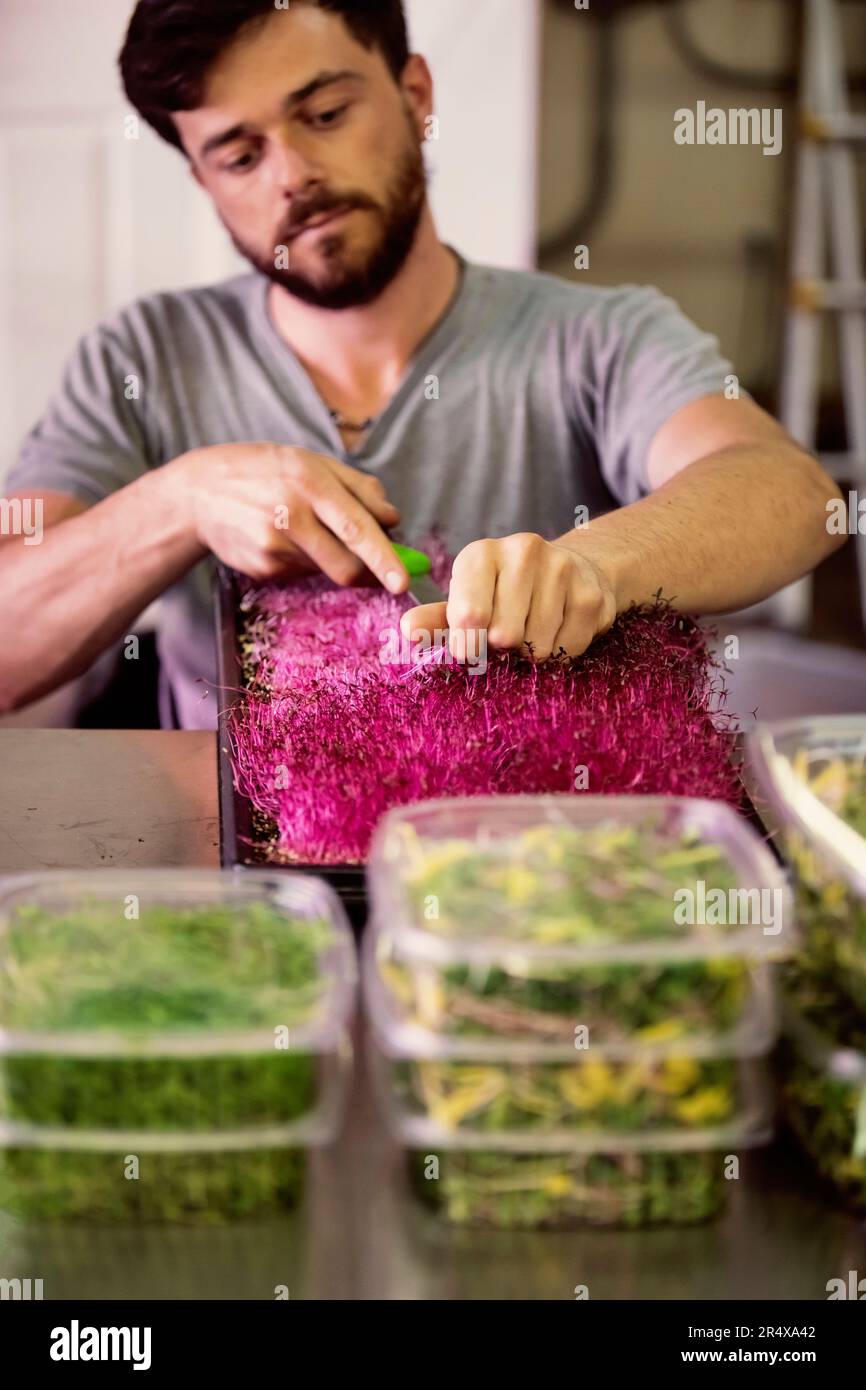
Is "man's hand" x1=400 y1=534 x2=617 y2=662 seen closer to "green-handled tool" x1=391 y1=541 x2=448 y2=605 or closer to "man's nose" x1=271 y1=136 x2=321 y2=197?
"green-handled tool" x1=391 y1=541 x2=448 y2=605

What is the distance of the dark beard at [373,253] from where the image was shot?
7.06ft

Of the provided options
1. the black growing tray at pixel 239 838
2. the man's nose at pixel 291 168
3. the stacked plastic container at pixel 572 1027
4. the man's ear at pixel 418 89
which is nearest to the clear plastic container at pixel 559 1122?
the stacked plastic container at pixel 572 1027

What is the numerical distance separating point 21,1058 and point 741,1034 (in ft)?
1.04

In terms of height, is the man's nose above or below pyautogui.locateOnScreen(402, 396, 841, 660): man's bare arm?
above

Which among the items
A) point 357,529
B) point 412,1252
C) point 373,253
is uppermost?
point 373,253

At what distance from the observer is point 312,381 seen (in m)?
2.22

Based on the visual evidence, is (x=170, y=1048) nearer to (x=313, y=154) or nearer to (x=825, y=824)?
(x=825, y=824)

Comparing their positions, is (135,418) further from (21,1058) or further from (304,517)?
(21,1058)

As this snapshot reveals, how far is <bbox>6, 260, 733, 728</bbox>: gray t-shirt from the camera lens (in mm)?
2148

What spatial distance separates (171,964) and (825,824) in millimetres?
325

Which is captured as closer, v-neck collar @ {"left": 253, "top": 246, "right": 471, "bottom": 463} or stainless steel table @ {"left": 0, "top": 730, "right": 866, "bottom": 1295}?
stainless steel table @ {"left": 0, "top": 730, "right": 866, "bottom": 1295}

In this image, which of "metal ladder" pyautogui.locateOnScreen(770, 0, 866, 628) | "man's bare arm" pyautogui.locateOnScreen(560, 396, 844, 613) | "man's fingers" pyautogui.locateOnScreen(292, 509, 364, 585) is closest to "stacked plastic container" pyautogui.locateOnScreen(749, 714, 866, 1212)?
"man's bare arm" pyautogui.locateOnScreen(560, 396, 844, 613)

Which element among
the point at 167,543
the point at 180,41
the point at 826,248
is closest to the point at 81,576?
the point at 167,543

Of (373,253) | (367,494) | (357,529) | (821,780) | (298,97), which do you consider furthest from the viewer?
(373,253)
